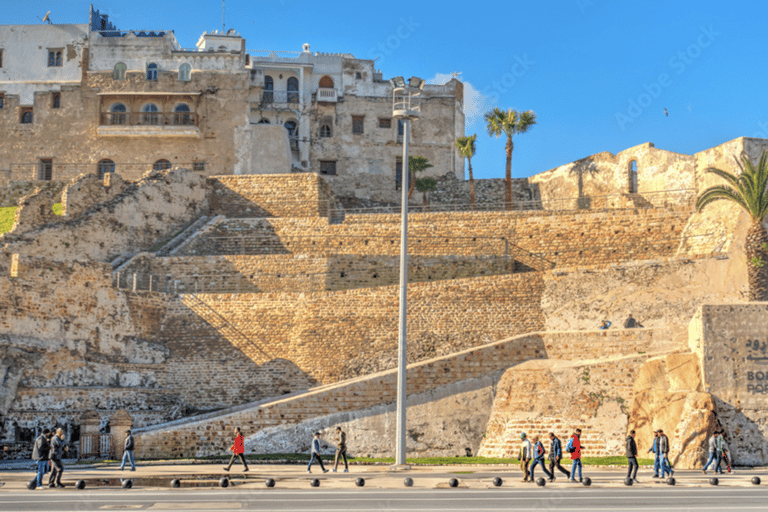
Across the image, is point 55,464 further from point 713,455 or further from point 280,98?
point 280,98

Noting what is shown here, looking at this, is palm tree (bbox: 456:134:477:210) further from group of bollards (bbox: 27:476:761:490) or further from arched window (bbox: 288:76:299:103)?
group of bollards (bbox: 27:476:761:490)

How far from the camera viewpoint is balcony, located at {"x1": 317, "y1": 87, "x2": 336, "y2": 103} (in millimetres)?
52188

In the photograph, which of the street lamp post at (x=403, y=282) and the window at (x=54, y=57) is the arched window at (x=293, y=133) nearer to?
the window at (x=54, y=57)

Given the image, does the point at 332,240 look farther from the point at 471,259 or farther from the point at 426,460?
the point at 426,460

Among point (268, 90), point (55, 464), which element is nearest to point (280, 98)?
point (268, 90)

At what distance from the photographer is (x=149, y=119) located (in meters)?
47.4

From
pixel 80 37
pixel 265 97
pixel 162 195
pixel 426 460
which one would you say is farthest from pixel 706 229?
pixel 80 37

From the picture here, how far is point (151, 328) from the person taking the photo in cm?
2966

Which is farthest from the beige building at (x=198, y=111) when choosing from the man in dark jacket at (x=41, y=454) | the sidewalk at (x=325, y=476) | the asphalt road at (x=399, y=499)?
the asphalt road at (x=399, y=499)

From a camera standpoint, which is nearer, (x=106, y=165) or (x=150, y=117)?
(x=106, y=165)

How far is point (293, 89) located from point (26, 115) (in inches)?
565

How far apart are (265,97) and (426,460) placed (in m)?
34.3

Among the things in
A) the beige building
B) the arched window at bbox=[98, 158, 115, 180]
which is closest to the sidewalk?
the beige building

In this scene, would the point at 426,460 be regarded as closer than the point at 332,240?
Yes
